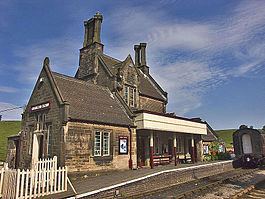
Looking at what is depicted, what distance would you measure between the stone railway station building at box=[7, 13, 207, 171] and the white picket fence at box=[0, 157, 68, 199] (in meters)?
3.81

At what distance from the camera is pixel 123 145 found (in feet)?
61.6

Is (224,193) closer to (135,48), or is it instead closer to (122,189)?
(122,189)

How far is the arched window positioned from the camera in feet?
88.6

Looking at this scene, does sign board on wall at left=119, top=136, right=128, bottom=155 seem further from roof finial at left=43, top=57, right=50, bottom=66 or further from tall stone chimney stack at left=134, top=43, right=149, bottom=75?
tall stone chimney stack at left=134, top=43, right=149, bottom=75

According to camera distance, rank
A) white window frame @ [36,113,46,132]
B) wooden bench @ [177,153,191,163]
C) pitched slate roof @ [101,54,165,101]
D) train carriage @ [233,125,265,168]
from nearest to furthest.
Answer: white window frame @ [36,113,46,132] → pitched slate roof @ [101,54,165,101] → train carriage @ [233,125,265,168] → wooden bench @ [177,153,191,163]

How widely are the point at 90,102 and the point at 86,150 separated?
4177mm

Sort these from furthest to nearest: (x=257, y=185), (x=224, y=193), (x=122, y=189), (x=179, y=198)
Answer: (x=257, y=185) < (x=224, y=193) < (x=122, y=189) < (x=179, y=198)

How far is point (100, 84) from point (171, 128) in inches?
322

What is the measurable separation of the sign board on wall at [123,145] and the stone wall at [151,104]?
24.4 ft

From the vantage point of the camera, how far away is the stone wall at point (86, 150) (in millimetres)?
15149

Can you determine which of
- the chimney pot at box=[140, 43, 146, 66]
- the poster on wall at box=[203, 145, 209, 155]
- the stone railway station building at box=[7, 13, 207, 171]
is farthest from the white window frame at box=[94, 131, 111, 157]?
the poster on wall at box=[203, 145, 209, 155]

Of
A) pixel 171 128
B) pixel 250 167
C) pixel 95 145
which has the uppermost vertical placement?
pixel 171 128

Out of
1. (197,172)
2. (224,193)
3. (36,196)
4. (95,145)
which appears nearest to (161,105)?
(197,172)

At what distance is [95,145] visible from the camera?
55.3 ft
